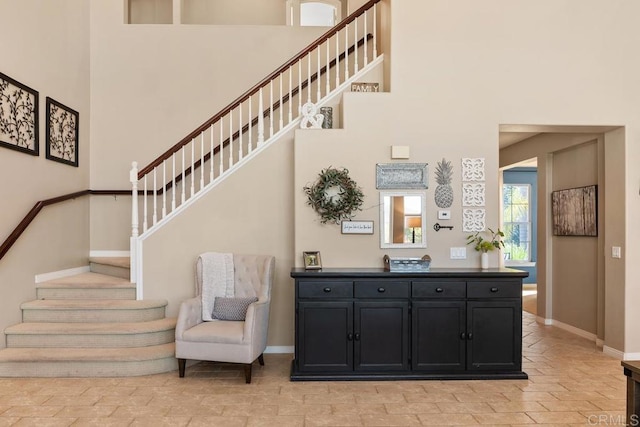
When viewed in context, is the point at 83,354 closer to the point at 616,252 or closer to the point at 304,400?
the point at 304,400

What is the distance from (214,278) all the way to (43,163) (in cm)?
243

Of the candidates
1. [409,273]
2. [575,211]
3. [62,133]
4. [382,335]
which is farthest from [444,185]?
[62,133]

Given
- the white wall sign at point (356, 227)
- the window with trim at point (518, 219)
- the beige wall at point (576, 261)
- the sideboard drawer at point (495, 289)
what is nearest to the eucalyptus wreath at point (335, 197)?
the white wall sign at point (356, 227)

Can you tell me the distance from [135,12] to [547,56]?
577 centimetres

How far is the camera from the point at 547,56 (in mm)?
4707

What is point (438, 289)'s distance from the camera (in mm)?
4105

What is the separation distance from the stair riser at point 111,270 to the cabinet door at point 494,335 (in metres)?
3.82

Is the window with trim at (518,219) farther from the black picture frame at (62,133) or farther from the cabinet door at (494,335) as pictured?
the black picture frame at (62,133)

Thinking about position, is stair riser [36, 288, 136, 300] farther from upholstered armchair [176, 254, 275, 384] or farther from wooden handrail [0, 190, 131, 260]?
upholstered armchair [176, 254, 275, 384]

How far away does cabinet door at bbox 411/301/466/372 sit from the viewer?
4.09 metres

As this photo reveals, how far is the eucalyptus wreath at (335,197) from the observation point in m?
4.51

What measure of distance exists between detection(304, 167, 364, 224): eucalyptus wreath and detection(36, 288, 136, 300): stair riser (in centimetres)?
220

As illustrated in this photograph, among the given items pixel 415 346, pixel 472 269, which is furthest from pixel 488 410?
pixel 472 269

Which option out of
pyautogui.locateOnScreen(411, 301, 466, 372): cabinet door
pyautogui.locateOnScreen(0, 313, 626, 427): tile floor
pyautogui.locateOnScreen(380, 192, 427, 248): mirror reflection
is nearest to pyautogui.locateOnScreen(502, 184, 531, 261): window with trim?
pyautogui.locateOnScreen(0, 313, 626, 427): tile floor
